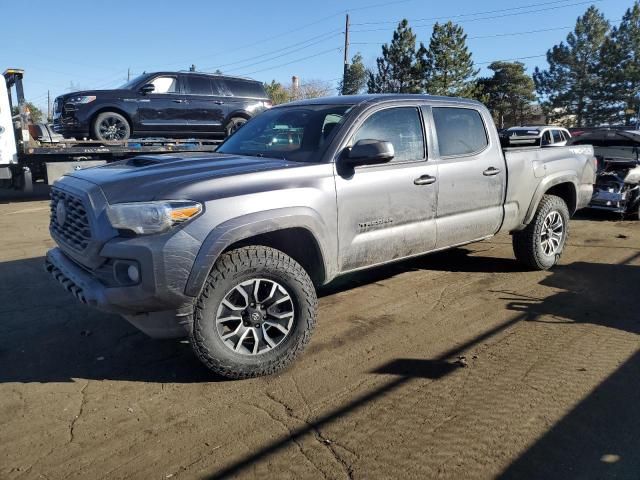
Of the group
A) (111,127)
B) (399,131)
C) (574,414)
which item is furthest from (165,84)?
(574,414)

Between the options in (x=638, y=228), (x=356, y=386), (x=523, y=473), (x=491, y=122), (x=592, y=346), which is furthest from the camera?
(x=638, y=228)

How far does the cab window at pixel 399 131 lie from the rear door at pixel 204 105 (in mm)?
8034

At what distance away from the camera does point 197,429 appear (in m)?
2.84

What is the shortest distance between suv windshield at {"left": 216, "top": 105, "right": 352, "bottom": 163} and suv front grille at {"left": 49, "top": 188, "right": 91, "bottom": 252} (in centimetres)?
148

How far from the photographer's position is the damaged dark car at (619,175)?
31.3 ft

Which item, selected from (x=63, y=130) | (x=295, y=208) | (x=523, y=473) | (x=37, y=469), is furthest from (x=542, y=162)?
(x=63, y=130)

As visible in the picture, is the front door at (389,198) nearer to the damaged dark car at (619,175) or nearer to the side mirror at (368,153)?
the side mirror at (368,153)

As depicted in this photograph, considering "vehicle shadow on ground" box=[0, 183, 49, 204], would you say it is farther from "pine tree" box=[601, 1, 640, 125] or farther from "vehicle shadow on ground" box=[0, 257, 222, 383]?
"pine tree" box=[601, 1, 640, 125]

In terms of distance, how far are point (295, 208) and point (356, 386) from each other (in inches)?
48.5

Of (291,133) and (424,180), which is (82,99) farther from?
(424,180)

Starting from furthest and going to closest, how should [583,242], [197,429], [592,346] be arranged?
[583,242] < [592,346] < [197,429]

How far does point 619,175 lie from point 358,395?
8.64 meters

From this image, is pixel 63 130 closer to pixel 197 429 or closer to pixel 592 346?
pixel 197 429

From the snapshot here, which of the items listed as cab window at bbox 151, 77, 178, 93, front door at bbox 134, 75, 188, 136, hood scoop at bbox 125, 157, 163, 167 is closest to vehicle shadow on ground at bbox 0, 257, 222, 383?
hood scoop at bbox 125, 157, 163, 167
